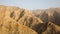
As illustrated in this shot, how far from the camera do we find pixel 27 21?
22.6 feet

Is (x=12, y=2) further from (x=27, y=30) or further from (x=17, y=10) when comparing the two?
(x=17, y=10)

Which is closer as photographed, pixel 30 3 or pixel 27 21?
pixel 30 3

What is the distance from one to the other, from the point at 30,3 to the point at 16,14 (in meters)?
2.24

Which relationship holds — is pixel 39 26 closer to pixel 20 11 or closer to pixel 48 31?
pixel 48 31

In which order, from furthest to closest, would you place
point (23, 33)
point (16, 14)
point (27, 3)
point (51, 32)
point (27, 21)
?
point (16, 14) → point (27, 21) → point (27, 3) → point (51, 32) → point (23, 33)

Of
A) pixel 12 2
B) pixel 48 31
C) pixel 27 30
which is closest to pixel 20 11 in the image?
pixel 12 2

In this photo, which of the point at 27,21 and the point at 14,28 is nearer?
the point at 14,28

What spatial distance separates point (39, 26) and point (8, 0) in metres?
1.27

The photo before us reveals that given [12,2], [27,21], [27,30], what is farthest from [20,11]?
[27,30]

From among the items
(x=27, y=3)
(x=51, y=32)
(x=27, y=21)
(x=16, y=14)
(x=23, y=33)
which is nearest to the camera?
(x=23, y=33)

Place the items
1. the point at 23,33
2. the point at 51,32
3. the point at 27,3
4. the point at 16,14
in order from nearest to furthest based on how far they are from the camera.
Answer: the point at 23,33
the point at 51,32
the point at 27,3
the point at 16,14

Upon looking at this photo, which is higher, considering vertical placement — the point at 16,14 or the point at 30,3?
the point at 30,3

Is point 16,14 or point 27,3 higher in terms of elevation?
point 27,3

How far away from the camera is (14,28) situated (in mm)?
4508
